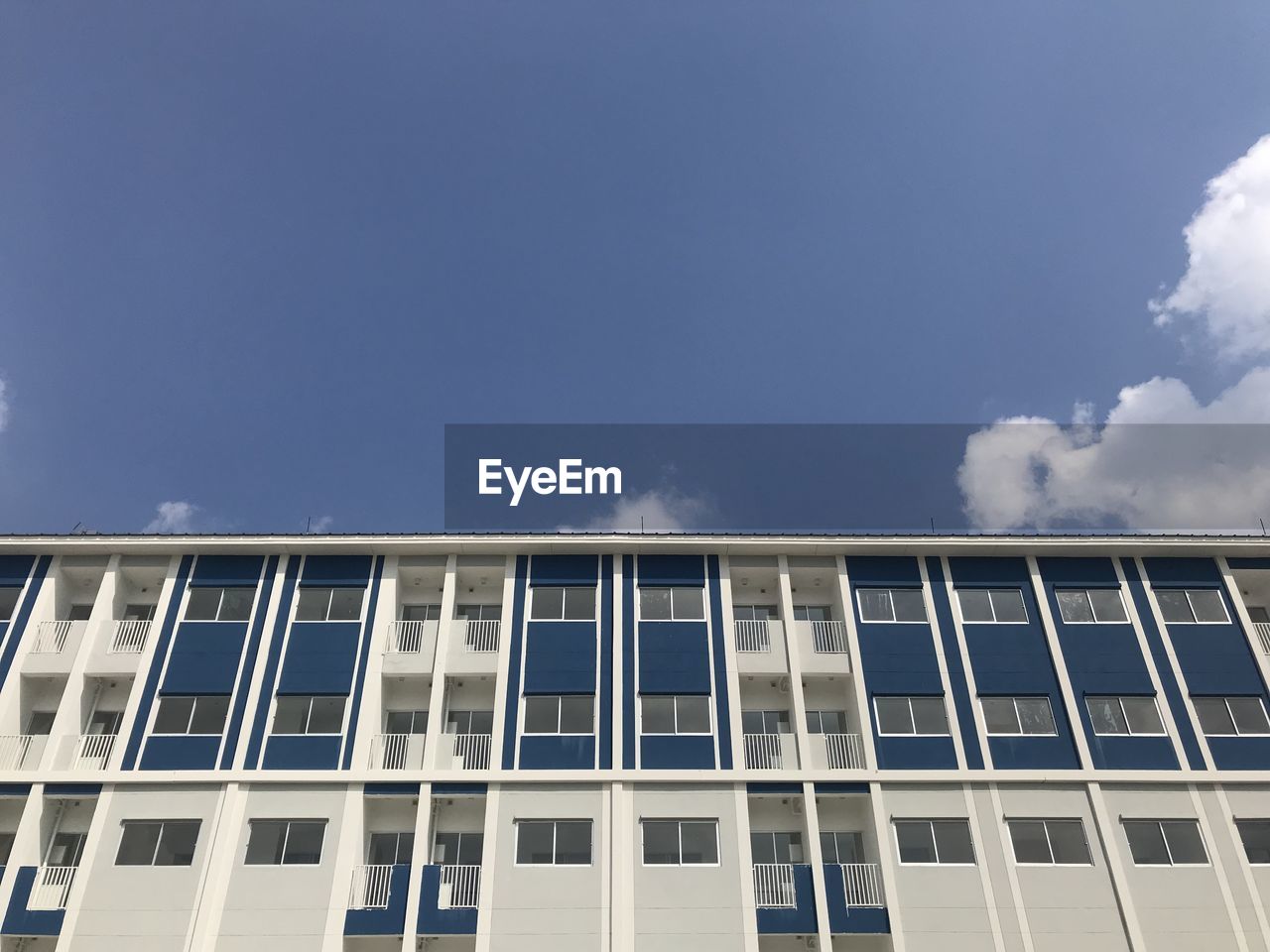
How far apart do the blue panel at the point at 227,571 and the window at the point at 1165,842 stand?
30.9 meters

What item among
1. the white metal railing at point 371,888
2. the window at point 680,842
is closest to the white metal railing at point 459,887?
the white metal railing at point 371,888

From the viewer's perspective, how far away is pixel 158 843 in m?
27.3

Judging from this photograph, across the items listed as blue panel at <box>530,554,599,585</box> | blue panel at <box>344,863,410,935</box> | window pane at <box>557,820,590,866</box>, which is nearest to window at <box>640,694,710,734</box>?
window pane at <box>557,820,590,866</box>

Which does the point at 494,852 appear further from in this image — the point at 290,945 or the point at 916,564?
the point at 916,564

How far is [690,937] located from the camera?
25.8m

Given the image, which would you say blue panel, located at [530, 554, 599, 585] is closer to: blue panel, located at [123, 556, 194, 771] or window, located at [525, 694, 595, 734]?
window, located at [525, 694, 595, 734]

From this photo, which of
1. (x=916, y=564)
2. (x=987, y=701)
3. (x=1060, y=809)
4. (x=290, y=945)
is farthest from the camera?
(x=916, y=564)

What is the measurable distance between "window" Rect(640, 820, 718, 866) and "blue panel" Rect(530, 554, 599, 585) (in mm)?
8887

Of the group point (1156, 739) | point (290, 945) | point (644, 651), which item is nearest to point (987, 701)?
point (1156, 739)

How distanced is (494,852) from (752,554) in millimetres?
13644

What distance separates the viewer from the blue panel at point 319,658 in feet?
98.3

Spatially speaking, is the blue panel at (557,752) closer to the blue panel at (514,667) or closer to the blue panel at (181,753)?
the blue panel at (514,667)

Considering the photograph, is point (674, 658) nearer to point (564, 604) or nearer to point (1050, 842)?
point (564, 604)

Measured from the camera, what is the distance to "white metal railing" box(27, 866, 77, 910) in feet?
85.9
